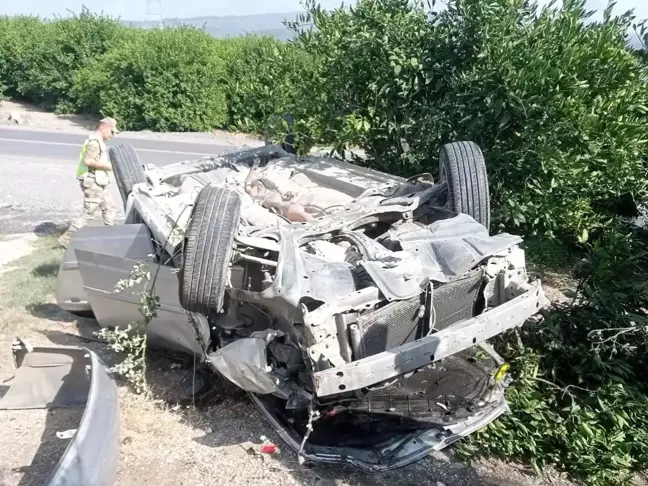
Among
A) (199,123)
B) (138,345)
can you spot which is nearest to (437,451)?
(138,345)

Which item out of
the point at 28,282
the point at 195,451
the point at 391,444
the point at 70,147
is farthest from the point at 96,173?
the point at 70,147

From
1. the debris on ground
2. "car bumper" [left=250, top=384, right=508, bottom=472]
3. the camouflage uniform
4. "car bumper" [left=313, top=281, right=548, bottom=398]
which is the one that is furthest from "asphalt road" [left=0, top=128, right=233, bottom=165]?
"car bumper" [left=313, top=281, right=548, bottom=398]

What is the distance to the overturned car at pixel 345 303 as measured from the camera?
3463 mm

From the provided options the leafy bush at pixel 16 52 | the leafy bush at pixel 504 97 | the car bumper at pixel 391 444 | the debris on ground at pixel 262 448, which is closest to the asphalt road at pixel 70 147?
the leafy bush at pixel 16 52

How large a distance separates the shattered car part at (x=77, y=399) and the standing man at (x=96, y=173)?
10.3 ft

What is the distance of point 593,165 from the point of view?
6023 millimetres

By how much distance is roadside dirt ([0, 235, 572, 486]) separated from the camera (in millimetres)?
3574

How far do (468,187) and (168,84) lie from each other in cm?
1514

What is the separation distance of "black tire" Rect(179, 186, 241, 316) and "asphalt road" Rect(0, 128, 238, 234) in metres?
5.49

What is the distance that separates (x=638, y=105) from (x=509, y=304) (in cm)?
303

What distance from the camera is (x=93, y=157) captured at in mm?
7141

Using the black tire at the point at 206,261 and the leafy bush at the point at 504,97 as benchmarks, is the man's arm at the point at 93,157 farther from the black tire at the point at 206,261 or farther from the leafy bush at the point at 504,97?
the black tire at the point at 206,261

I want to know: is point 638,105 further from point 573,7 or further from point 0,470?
point 0,470

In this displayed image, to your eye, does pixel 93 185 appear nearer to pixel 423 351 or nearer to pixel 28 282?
pixel 28 282
